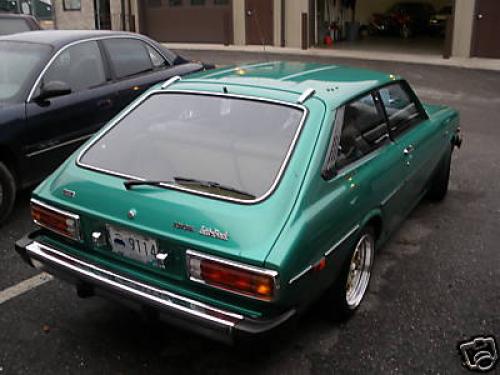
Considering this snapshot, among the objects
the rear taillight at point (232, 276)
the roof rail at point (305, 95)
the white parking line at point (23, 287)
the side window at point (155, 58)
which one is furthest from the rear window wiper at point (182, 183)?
the side window at point (155, 58)

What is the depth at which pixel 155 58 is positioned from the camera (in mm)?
6586

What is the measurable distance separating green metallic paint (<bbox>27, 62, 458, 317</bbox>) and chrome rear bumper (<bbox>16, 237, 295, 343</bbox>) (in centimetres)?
5

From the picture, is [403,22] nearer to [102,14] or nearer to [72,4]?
[102,14]

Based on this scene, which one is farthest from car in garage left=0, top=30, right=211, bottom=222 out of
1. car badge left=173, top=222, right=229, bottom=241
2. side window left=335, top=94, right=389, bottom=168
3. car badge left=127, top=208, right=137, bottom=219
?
side window left=335, top=94, right=389, bottom=168

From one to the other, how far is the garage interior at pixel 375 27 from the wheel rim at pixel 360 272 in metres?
13.8

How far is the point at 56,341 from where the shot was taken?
10.7 feet

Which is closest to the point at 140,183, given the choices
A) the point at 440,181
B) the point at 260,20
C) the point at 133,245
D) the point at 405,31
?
the point at 133,245

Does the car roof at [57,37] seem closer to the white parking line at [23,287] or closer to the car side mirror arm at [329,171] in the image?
the white parking line at [23,287]

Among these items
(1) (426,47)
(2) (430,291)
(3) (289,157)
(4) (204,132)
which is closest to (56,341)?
(4) (204,132)

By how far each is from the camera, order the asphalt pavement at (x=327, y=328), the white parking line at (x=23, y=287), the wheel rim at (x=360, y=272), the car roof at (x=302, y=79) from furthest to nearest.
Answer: the white parking line at (x=23, y=287) → the wheel rim at (x=360, y=272) → the car roof at (x=302, y=79) → the asphalt pavement at (x=327, y=328)

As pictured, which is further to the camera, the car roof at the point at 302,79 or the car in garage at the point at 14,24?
the car in garage at the point at 14,24

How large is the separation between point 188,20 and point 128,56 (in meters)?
15.5

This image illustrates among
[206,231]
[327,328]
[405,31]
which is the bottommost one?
[327,328]

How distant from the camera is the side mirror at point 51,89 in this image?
5.04m
